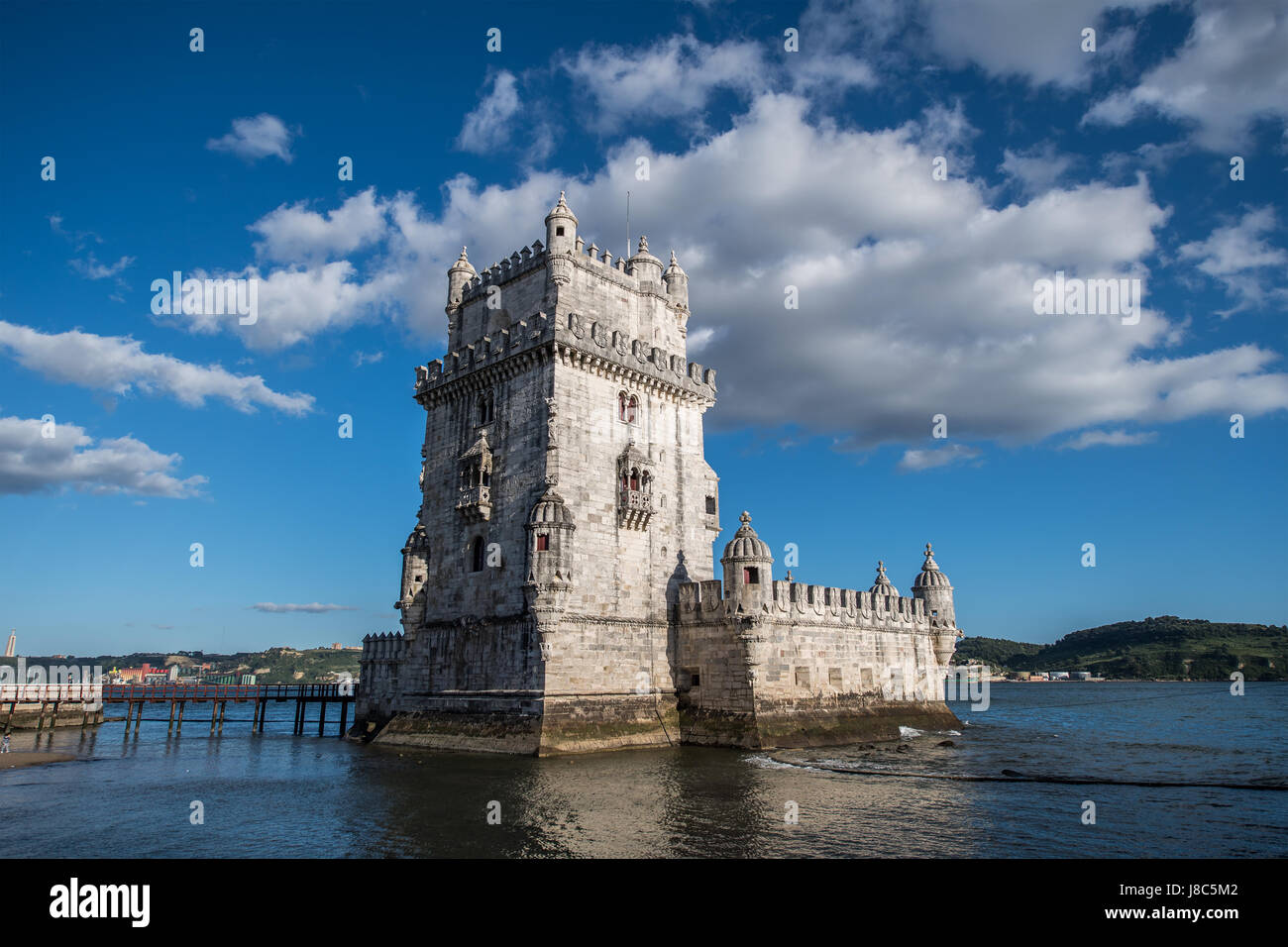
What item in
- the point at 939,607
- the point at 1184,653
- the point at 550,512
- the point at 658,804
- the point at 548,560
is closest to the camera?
the point at 658,804

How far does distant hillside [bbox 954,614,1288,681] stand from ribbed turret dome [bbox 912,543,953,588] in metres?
129

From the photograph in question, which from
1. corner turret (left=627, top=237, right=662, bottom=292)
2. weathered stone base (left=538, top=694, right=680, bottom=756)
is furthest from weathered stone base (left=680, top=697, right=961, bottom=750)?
corner turret (left=627, top=237, right=662, bottom=292)

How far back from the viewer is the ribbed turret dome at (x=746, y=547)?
112 feet

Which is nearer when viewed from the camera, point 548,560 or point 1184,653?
point 548,560

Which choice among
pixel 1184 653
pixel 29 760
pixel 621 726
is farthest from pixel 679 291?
pixel 1184 653

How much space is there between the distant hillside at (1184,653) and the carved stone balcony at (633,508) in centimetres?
14807

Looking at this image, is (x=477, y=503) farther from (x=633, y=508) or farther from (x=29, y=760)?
(x=29, y=760)

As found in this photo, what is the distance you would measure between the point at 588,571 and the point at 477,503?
6.13m

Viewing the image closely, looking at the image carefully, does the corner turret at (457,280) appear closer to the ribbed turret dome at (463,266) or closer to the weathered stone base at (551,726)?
the ribbed turret dome at (463,266)

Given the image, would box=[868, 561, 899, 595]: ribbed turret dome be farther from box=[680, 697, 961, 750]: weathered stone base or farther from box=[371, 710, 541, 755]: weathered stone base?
box=[371, 710, 541, 755]: weathered stone base

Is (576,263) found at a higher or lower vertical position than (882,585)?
higher

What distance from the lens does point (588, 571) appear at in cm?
3350
